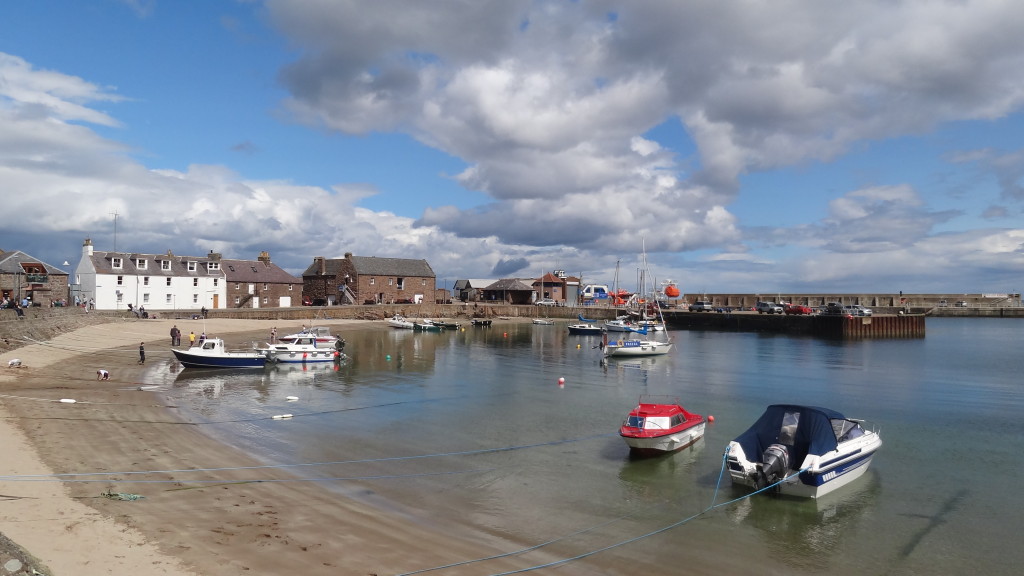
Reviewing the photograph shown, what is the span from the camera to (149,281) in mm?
77375

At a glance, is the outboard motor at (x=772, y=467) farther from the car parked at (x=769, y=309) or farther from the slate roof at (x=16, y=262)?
the car parked at (x=769, y=309)

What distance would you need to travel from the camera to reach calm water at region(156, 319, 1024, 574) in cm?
1548

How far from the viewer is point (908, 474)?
856 inches

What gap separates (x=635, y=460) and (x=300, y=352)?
33.6 m

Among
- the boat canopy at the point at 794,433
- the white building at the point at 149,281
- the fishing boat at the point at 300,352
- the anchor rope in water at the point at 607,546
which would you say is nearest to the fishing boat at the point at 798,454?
the boat canopy at the point at 794,433

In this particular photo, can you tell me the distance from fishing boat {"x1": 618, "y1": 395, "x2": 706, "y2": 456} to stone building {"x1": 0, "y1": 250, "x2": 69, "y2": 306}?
62.8 meters

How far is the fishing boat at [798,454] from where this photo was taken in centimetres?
1850

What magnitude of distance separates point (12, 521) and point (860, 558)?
62.6ft

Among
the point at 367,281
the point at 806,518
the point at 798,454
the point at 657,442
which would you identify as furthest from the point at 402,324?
the point at 806,518

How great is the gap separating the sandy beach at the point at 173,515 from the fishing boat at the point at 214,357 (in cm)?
1663

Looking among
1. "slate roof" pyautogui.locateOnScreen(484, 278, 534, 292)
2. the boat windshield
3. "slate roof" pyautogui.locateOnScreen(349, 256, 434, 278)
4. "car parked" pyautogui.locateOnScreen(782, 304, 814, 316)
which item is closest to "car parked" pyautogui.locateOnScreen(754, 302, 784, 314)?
"car parked" pyautogui.locateOnScreen(782, 304, 814, 316)

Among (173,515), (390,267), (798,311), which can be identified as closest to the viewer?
(173,515)

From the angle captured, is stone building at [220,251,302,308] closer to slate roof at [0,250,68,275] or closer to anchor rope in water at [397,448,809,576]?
slate roof at [0,250,68,275]

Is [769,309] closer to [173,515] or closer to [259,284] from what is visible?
[259,284]
